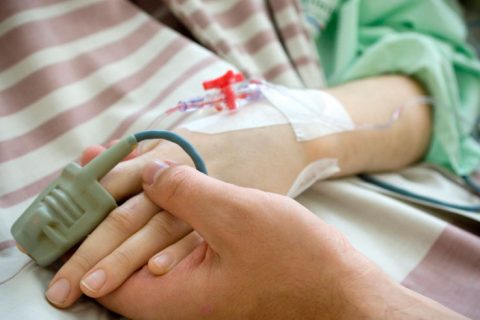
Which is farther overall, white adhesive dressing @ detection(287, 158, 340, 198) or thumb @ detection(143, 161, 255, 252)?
white adhesive dressing @ detection(287, 158, 340, 198)

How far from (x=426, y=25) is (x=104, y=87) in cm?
84

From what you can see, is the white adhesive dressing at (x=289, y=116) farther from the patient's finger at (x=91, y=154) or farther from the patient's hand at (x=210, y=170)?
the patient's finger at (x=91, y=154)

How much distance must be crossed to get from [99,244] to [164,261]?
81 mm

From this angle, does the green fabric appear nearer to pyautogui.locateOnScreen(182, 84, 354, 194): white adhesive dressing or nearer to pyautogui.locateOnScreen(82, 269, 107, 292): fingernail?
pyautogui.locateOnScreen(182, 84, 354, 194): white adhesive dressing

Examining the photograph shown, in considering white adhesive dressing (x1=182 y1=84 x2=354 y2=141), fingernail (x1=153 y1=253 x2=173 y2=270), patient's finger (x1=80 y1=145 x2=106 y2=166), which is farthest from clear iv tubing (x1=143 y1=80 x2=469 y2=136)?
fingernail (x1=153 y1=253 x2=173 y2=270)

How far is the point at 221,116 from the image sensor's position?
29.5 inches

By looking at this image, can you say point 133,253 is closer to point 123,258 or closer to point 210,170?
point 123,258

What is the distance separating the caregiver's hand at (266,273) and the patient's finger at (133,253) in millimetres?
35

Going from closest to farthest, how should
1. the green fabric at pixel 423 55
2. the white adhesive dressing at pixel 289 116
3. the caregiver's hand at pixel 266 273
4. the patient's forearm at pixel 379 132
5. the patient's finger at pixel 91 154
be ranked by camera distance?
the caregiver's hand at pixel 266 273
the patient's finger at pixel 91 154
the white adhesive dressing at pixel 289 116
the patient's forearm at pixel 379 132
the green fabric at pixel 423 55

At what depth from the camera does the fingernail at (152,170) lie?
581mm

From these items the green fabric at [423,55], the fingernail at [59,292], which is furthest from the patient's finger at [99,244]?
the green fabric at [423,55]

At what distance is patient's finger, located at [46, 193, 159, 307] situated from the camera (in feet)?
1.74

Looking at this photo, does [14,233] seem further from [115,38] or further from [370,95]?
[370,95]

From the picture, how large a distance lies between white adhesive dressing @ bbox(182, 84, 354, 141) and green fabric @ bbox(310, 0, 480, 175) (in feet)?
0.87
